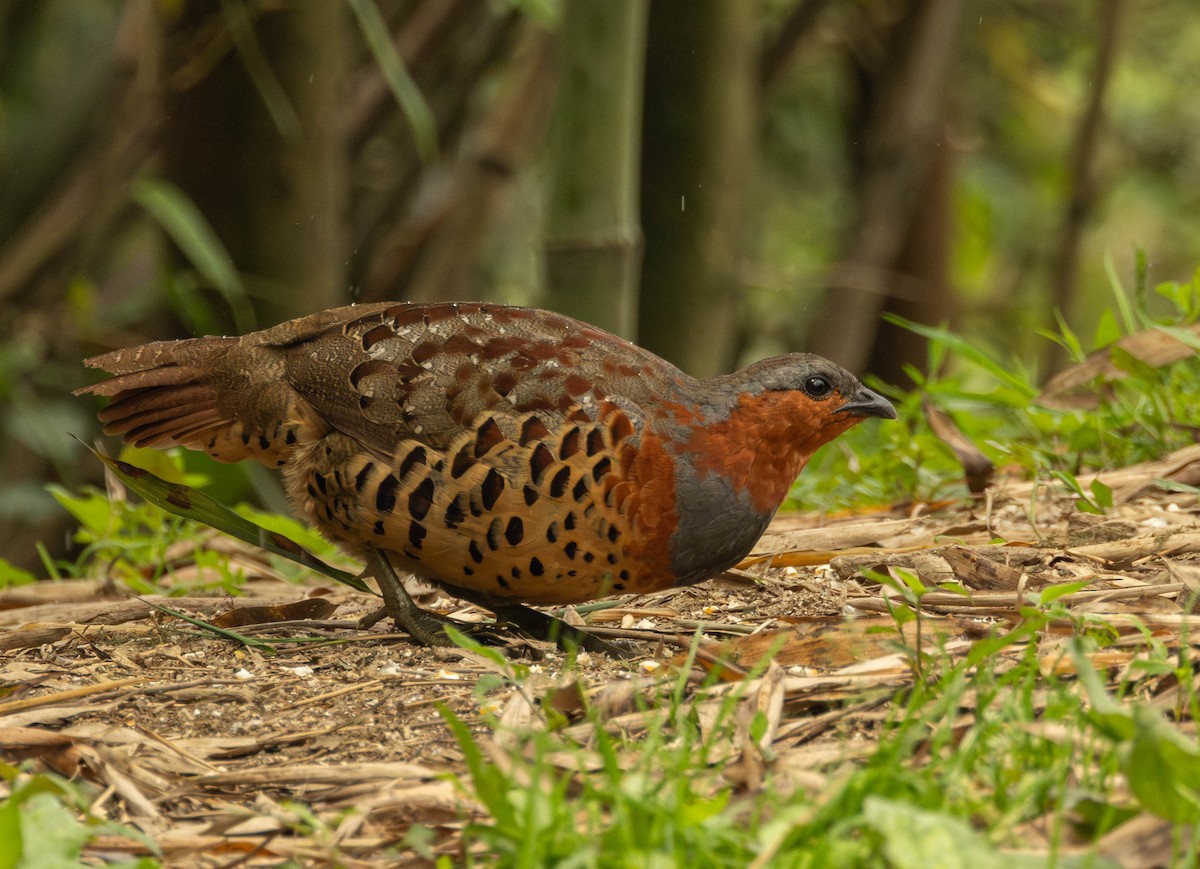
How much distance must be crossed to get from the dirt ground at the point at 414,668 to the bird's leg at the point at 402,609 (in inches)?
3.5

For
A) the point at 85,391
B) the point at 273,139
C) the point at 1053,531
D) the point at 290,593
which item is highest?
the point at 273,139

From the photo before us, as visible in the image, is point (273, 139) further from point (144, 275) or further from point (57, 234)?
point (144, 275)

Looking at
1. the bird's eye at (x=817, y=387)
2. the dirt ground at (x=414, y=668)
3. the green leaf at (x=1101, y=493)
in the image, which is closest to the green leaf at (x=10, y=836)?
the dirt ground at (x=414, y=668)

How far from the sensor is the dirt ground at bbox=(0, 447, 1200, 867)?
2.64 meters

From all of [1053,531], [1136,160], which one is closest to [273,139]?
[1053,531]

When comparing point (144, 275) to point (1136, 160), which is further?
point (1136, 160)

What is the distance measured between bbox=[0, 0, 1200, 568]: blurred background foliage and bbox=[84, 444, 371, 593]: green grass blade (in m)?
1.70

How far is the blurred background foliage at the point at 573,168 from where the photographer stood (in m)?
6.05

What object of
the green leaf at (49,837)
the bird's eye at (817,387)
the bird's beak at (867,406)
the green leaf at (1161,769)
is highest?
the bird's eye at (817,387)

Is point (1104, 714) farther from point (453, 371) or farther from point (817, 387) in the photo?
point (453, 371)

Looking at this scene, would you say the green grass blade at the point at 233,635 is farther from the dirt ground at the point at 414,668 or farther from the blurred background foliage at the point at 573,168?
the blurred background foliage at the point at 573,168

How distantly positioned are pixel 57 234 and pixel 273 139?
2.27m

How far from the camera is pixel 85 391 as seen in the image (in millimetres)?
3967

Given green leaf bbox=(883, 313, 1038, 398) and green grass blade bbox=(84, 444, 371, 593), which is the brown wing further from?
green leaf bbox=(883, 313, 1038, 398)
